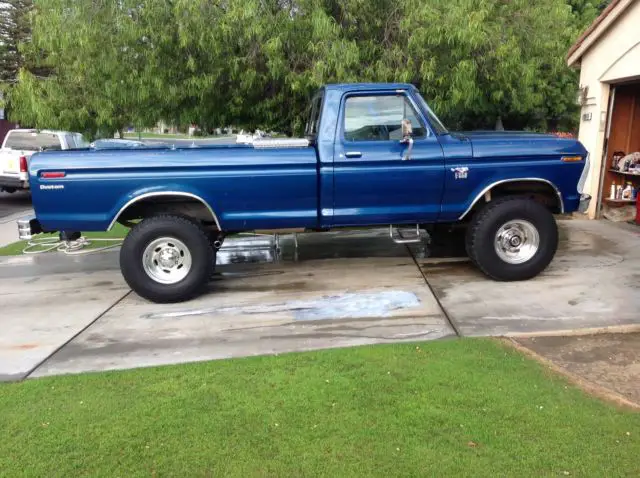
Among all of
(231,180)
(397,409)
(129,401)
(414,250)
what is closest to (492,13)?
(414,250)

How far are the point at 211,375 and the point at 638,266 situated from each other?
218 inches

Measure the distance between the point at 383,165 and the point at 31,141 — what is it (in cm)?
1309

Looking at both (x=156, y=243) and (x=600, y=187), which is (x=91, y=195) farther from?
(x=600, y=187)

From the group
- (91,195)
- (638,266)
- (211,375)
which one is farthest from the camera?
(638,266)

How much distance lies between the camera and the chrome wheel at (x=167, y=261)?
630 centimetres

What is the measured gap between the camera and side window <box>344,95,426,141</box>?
21.2 feet

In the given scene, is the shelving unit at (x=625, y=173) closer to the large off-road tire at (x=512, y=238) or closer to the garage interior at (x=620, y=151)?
the garage interior at (x=620, y=151)

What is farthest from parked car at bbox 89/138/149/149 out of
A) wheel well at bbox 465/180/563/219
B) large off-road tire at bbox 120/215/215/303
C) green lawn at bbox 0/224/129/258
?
wheel well at bbox 465/180/563/219

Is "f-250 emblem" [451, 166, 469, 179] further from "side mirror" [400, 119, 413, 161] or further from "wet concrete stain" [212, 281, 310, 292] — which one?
"wet concrete stain" [212, 281, 310, 292]

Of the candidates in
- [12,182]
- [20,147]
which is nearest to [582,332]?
[12,182]

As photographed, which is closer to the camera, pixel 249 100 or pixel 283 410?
pixel 283 410

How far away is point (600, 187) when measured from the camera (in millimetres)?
10695

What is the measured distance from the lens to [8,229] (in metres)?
11.9

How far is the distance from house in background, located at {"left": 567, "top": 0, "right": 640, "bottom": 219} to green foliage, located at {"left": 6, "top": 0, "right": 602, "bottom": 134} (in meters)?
1.86
